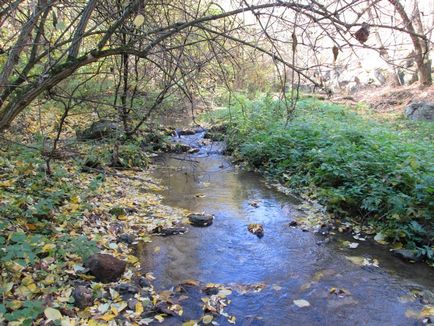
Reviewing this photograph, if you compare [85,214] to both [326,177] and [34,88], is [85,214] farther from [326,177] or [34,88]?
[326,177]

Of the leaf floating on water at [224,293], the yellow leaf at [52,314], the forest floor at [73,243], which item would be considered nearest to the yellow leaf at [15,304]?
the forest floor at [73,243]

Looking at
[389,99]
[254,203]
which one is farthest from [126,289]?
[389,99]

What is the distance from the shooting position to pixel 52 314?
9.63 ft

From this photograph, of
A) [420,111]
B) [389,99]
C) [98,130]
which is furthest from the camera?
[389,99]

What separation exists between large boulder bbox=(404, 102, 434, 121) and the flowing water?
29.9ft

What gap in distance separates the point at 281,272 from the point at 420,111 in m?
11.2

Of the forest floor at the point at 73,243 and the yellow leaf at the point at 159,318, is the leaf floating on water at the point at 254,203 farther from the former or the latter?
the yellow leaf at the point at 159,318

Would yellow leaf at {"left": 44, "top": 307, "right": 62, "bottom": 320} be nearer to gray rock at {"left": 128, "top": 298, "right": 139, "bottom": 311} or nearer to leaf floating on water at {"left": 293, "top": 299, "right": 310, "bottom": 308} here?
gray rock at {"left": 128, "top": 298, "right": 139, "bottom": 311}

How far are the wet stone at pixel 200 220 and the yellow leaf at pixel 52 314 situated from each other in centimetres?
279

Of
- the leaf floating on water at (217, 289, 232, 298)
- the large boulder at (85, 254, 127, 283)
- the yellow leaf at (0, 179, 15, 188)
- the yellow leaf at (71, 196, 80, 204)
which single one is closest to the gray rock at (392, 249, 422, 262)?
the leaf floating on water at (217, 289, 232, 298)

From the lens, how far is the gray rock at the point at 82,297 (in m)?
3.29

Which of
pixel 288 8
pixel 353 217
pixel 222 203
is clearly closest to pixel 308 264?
pixel 353 217

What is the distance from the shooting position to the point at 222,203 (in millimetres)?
6629

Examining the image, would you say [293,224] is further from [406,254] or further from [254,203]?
[406,254]
